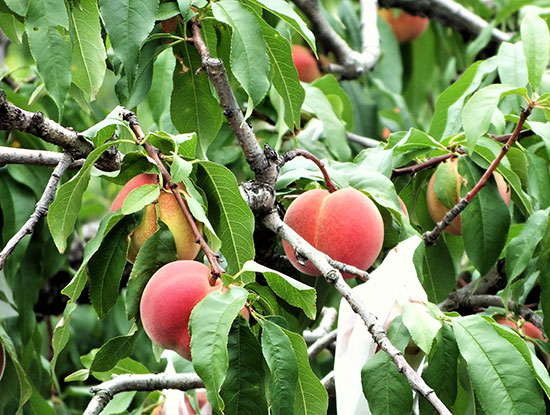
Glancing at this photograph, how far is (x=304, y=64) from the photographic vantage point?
6.37 feet

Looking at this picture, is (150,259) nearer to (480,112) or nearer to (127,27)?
(127,27)

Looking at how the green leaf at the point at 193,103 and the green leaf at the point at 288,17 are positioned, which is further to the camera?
the green leaf at the point at 193,103

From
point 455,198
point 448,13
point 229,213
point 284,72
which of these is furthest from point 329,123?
point 448,13

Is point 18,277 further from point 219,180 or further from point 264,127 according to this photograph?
point 219,180

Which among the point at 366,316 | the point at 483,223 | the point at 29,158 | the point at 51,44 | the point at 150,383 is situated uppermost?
the point at 51,44

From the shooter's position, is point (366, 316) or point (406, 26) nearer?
point (366, 316)

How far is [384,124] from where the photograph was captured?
2002 millimetres

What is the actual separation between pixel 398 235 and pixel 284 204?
16cm

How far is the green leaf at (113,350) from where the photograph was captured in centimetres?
86

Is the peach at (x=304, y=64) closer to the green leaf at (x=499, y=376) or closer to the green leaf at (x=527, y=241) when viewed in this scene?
the green leaf at (x=527, y=241)

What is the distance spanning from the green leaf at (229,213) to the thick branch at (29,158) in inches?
5.5

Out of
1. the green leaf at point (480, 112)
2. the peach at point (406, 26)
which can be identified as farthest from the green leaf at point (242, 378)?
the peach at point (406, 26)

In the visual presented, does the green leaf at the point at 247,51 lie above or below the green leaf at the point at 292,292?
above

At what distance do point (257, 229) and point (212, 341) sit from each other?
391 mm
